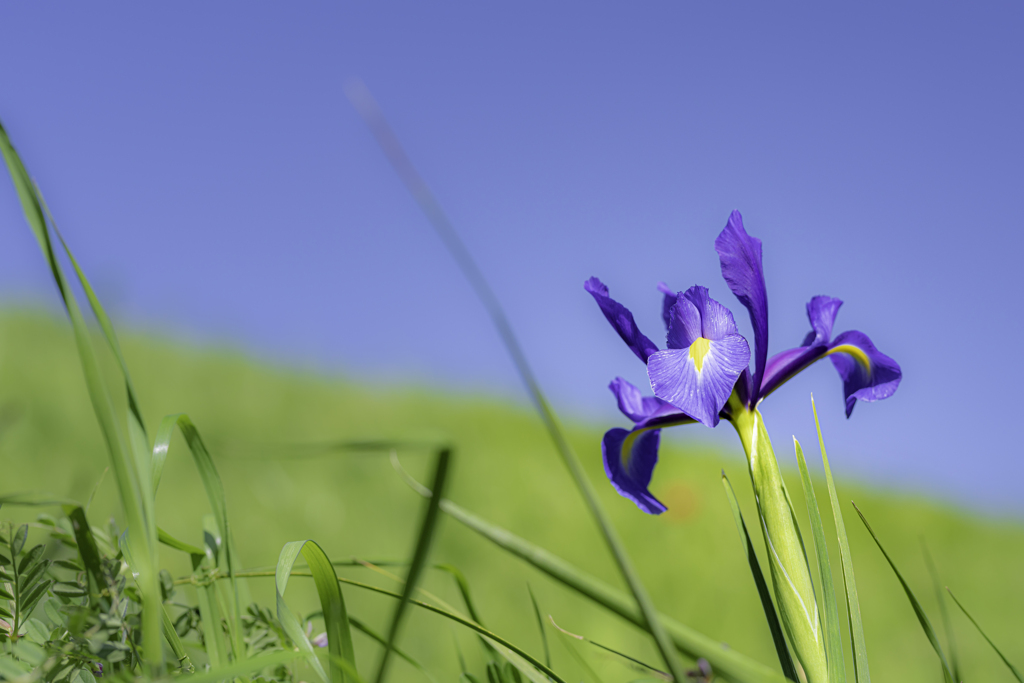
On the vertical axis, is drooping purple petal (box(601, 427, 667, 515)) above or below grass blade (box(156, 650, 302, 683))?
above

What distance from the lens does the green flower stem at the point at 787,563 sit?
0.58 meters

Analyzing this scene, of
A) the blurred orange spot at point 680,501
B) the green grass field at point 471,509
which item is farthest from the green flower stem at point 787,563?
the blurred orange spot at point 680,501

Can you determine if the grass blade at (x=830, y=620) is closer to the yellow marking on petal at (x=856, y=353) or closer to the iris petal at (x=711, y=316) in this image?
the iris petal at (x=711, y=316)

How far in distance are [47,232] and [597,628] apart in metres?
2.15

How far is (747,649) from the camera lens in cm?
217

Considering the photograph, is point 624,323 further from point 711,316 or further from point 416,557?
point 416,557

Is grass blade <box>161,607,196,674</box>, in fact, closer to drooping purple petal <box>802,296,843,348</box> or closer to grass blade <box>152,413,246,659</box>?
grass blade <box>152,413,246,659</box>

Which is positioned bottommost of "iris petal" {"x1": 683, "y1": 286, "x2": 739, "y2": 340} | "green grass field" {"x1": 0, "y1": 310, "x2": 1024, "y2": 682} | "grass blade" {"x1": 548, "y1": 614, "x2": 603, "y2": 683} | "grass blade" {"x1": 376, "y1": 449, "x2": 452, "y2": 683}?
"green grass field" {"x1": 0, "y1": 310, "x2": 1024, "y2": 682}

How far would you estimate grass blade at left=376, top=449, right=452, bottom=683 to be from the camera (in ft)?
1.00

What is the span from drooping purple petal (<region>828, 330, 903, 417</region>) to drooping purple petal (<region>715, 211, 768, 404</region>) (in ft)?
0.39

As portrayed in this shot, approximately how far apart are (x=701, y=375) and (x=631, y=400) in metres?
0.19

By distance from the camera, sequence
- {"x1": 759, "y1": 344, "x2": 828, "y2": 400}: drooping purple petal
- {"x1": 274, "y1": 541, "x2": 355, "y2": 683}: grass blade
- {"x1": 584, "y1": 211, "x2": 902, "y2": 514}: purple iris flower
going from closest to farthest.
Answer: {"x1": 274, "y1": 541, "x2": 355, "y2": 683}: grass blade, {"x1": 584, "y1": 211, "x2": 902, "y2": 514}: purple iris flower, {"x1": 759, "y1": 344, "x2": 828, "y2": 400}: drooping purple petal

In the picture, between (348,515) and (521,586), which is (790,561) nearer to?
(521,586)

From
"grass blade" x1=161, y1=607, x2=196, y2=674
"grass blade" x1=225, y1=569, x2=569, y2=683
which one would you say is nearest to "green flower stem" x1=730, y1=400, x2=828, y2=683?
"grass blade" x1=225, y1=569, x2=569, y2=683
